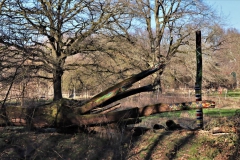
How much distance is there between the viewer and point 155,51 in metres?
23.5

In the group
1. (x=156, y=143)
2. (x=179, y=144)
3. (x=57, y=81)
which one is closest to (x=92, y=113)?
(x=156, y=143)

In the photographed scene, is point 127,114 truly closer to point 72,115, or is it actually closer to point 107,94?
point 107,94

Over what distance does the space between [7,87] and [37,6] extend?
8.73m

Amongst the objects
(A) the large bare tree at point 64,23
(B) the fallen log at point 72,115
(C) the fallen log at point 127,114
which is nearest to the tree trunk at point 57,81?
(A) the large bare tree at point 64,23

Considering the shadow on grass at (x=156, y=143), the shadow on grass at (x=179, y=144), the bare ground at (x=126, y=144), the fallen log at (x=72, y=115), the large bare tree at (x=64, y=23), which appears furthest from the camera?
the large bare tree at (x=64, y=23)

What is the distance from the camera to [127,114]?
785cm

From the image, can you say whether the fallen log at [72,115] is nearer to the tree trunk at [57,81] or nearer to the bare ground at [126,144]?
the bare ground at [126,144]

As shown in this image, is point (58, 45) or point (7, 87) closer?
point (7, 87)

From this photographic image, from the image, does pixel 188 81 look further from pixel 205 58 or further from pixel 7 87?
pixel 7 87

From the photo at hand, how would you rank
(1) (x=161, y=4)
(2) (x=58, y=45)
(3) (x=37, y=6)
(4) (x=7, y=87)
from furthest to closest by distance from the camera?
1. (1) (x=161, y=4)
2. (2) (x=58, y=45)
3. (3) (x=37, y=6)
4. (4) (x=7, y=87)

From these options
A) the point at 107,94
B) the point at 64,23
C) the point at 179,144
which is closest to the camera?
the point at 179,144

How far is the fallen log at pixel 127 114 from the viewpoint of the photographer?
776 cm

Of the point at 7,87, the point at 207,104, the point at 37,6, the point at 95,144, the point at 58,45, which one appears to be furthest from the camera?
the point at 58,45

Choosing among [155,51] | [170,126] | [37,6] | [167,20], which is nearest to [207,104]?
[170,126]
